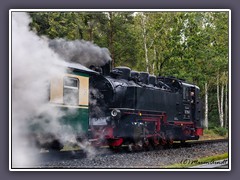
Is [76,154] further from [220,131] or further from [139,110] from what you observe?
[220,131]

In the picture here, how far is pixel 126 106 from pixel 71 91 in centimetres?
240

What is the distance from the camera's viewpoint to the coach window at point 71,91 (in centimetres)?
1088

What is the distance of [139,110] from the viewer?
13.3m

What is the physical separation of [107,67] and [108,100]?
82 centimetres

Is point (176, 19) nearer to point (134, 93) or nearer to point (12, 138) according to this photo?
point (134, 93)

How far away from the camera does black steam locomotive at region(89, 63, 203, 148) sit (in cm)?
1262

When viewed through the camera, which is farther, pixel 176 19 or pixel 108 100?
pixel 108 100

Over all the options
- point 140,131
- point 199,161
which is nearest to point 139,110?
point 140,131

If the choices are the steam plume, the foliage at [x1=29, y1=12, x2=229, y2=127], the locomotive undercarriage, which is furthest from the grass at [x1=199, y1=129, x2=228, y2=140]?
the steam plume

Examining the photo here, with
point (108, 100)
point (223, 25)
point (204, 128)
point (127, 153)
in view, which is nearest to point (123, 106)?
point (108, 100)

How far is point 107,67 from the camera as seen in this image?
12891 millimetres

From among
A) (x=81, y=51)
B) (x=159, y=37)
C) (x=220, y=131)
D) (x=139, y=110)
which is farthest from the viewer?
(x=139, y=110)

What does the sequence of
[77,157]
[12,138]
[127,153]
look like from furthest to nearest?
[127,153], [77,157], [12,138]
